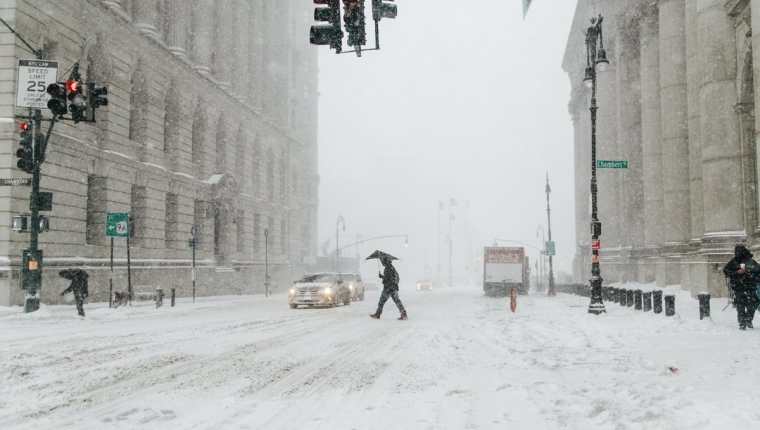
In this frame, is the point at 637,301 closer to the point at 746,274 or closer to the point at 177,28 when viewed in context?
the point at 746,274

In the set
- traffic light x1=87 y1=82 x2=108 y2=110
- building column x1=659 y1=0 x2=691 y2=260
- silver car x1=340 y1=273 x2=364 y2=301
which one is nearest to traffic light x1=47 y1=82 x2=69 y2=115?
traffic light x1=87 y1=82 x2=108 y2=110

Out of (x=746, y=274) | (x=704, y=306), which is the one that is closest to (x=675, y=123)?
(x=704, y=306)

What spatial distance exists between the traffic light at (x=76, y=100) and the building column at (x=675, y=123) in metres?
24.7

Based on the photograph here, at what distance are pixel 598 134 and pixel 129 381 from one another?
4656 cm

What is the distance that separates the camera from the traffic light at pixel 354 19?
11.8 metres

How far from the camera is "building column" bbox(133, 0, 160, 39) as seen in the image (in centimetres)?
3516

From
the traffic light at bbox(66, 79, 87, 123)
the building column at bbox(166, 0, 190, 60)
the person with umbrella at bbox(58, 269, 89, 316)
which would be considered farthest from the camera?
the building column at bbox(166, 0, 190, 60)

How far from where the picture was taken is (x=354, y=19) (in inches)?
466

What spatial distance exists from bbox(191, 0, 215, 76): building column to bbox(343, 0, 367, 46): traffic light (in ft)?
106

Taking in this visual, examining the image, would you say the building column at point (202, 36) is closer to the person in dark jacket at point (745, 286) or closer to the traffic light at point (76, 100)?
the traffic light at point (76, 100)

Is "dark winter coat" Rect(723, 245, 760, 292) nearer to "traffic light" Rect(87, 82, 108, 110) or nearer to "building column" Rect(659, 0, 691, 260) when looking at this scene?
"traffic light" Rect(87, 82, 108, 110)

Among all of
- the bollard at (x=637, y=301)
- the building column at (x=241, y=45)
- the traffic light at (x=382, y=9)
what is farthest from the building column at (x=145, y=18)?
the bollard at (x=637, y=301)

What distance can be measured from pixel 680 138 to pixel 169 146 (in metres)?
27.1

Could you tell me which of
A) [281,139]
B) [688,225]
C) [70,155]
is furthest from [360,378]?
[281,139]
